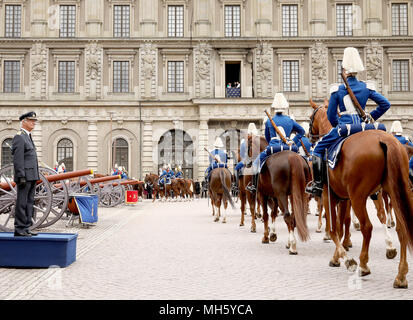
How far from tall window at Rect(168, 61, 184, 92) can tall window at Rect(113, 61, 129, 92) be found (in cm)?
341

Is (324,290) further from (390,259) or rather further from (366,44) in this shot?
(366,44)

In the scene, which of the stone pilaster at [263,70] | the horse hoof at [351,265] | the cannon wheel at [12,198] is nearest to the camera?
the horse hoof at [351,265]

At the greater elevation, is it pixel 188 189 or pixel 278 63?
pixel 278 63

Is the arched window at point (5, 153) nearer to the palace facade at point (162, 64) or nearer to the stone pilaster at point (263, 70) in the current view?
the palace facade at point (162, 64)

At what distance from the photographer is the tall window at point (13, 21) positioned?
125ft

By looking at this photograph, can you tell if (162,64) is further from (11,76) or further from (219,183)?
(219,183)

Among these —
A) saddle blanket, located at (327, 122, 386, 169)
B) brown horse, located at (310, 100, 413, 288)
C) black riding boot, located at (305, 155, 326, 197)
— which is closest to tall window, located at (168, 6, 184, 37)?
black riding boot, located at (305, 155, 326, 197)

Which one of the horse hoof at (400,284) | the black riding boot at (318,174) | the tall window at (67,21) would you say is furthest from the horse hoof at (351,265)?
the tall window at (67,21)

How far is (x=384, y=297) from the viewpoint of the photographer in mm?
4953

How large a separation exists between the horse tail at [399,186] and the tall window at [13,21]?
125 ft

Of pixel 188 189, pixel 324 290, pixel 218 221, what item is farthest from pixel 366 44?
pixel 324 290

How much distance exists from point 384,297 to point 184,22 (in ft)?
117

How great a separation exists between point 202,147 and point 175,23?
33.8ft

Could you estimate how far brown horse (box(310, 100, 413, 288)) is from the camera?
5340 mm
